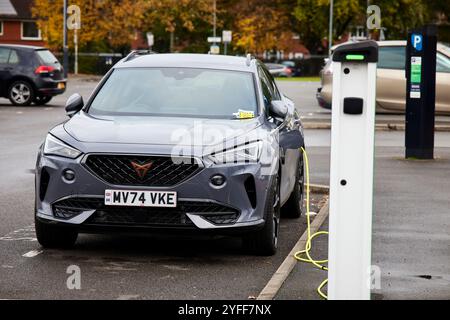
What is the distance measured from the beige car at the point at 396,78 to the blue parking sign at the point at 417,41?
8.62 m

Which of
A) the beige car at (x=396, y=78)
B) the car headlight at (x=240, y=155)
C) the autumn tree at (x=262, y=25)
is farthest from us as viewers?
the autumn tree at (x=262, y=25)

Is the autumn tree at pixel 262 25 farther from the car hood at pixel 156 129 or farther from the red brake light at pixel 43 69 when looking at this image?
the car hood at pixel 156 129

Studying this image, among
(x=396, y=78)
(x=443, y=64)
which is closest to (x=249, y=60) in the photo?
(x=396, y=78)

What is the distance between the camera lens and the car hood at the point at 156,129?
29.7ft

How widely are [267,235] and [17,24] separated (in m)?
86.5

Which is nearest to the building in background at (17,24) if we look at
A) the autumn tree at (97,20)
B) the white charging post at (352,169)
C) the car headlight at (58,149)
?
the autumn tree at (97,20)

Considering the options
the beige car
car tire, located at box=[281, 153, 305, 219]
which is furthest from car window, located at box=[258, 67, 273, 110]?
the beige car

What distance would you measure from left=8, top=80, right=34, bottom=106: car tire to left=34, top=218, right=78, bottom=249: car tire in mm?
24244

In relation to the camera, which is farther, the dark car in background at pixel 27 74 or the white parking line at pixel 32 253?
the dark car in background at pixel 27 74

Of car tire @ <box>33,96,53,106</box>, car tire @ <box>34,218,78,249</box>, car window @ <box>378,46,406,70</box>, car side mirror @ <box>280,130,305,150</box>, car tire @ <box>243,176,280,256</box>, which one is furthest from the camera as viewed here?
car tire @ <box>33,96,53,106</box>

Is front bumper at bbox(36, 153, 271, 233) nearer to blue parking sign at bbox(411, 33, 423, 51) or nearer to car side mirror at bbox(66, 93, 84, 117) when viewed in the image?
car side mirror at bbox(66, 93, 84, 117)

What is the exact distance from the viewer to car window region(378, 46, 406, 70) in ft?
87.5

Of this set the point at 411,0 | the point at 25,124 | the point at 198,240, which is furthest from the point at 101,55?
the point at 198,240

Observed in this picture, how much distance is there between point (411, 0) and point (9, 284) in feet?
274
